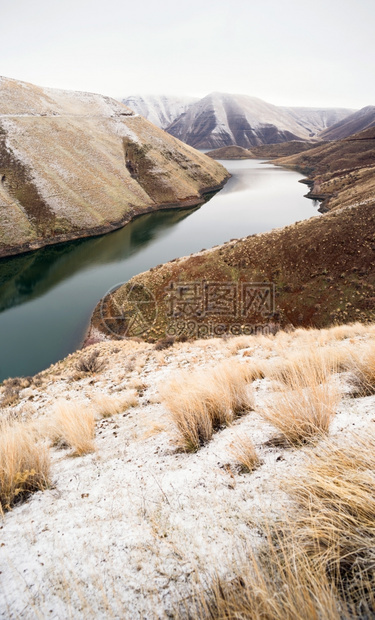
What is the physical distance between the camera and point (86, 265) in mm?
33031

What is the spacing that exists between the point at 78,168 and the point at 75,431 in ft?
→ 191

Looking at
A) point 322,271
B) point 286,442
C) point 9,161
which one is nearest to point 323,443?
point 286,442

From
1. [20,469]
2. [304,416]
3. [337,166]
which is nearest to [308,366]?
[304,416]

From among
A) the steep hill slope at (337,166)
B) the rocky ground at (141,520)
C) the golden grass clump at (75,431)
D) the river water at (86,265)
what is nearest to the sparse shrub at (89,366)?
the golden grass clump at (75,431)

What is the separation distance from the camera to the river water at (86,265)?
19.4 meters

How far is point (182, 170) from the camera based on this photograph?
69.3m

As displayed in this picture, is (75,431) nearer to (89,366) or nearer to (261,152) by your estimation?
(89,366)

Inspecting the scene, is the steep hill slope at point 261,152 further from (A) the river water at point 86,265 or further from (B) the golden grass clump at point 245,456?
(B) the golden grass clump at point 245,456

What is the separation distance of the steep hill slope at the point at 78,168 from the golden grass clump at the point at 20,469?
129ft

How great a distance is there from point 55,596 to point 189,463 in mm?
1048

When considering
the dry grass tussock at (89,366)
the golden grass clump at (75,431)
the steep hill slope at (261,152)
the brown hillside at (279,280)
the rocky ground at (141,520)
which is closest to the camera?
the rocky ground at (141,520)

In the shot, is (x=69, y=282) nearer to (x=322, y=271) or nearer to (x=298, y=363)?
(x=322, y=271)

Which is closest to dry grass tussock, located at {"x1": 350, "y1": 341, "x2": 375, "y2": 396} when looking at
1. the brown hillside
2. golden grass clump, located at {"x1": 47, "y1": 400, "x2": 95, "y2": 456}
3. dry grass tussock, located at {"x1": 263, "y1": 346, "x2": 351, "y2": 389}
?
dry grass tussock, located at {"x1": 263, "y1": 346, "x2": 351, "y2": 389}

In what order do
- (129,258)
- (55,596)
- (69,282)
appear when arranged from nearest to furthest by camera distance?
(55,596), (69,282), (129,258)
